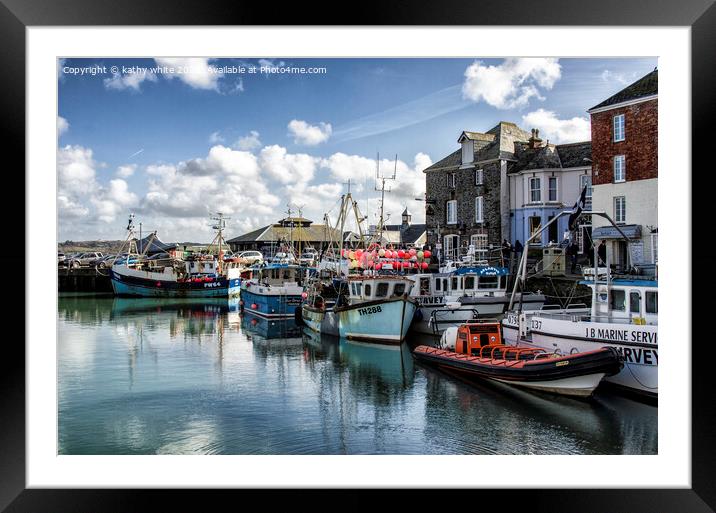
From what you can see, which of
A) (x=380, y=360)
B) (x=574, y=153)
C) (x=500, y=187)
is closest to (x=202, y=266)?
(x=500, y=187)

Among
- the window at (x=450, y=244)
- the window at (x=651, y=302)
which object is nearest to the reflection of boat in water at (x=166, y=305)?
the window at (x=450, y=244)

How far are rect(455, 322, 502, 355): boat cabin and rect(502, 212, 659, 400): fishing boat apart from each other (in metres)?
0.76

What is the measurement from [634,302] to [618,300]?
27cm

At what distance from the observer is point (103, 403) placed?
9.34 m

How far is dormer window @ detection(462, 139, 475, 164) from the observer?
19.3 metres

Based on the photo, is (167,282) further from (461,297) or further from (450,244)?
(461,297)

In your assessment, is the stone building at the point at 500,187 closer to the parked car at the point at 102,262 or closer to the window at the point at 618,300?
the window at the point at 618,300

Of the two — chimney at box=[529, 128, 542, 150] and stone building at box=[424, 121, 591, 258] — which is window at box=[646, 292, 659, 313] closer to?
stone building at box=[424, 121, 591, 258]

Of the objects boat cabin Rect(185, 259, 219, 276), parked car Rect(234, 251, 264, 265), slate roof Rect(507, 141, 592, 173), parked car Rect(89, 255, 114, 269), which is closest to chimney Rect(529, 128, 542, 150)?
slate roof Rect(507, 141, 592, 173)
